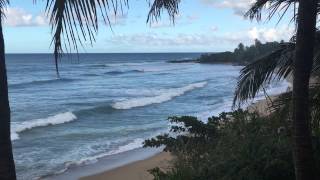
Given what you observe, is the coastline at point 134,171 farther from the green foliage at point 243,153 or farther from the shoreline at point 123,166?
the green foliage at point 243,153

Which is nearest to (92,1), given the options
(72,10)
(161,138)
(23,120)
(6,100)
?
(72,10)

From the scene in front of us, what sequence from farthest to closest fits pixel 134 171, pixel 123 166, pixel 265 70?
1. pixel 123 166
2. pixel 134 171
3. pixel 265 70

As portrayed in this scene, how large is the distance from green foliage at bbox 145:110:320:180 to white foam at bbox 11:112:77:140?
14.4 metres

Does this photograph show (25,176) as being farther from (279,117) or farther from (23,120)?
(23,120)

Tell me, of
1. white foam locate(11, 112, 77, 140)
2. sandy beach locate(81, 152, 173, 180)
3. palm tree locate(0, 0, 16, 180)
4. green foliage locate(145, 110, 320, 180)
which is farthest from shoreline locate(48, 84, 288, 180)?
palm tree locate(0, 0, 16, 180)

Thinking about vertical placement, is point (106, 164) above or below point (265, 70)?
below

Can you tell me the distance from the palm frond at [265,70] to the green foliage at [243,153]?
1.34 ft

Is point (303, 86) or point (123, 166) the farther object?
point (123, 166)

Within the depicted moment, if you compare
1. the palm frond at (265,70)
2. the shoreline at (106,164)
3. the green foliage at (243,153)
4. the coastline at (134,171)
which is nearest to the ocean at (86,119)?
the shoreline at (106,164)

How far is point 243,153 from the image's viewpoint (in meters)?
6.82

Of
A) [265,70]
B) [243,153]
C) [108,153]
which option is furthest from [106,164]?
[265,70]

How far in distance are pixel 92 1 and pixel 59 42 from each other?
33 centimetres

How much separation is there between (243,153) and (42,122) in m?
19.9

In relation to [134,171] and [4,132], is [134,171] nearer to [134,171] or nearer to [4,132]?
[134,171]
